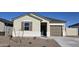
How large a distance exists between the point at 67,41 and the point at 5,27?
2.92 metres

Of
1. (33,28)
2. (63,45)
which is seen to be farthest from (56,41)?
(33,28)

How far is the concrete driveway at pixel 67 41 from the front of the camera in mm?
10000

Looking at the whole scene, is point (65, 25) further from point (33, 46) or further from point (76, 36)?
point (33, 46)

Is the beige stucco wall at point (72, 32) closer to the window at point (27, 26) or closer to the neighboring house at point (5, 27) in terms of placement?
the window at point (27, 26)

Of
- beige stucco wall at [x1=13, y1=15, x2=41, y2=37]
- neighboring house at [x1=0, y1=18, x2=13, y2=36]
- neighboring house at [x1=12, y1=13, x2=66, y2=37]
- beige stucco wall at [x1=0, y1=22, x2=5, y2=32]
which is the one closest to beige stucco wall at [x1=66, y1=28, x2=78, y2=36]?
neighboring house at [x1=12, y1=13, x2=66, y2=37]

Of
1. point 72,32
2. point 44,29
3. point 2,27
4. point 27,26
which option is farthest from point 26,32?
point 72,32

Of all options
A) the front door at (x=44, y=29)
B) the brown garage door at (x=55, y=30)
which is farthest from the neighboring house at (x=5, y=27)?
the brown garage door at (x=55, y=30)

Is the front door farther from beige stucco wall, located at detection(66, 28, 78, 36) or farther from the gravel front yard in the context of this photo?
beige stucco wall, located at detection(66, 28, 78, 36)

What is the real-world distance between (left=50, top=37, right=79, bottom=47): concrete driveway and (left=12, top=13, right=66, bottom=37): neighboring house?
34 cm

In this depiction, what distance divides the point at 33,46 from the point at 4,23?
5.62 ft

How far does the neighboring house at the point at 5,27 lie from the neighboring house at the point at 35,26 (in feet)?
0.74

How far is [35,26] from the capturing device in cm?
1052
